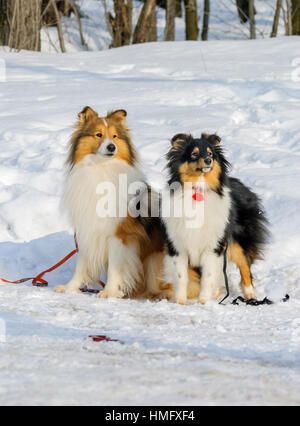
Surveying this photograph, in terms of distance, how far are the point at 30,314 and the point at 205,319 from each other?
3.82 ft

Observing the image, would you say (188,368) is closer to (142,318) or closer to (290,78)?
(142,318)

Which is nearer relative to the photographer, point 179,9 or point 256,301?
point 256,301

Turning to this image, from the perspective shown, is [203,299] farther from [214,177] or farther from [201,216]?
[214,177]

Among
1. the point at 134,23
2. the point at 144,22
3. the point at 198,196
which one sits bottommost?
the point at 198,196

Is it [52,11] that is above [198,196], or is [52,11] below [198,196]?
above

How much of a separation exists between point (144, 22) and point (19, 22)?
357 cm

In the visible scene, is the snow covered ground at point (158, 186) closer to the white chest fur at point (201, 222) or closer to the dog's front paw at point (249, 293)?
the dog's front paw at point (249, 293)

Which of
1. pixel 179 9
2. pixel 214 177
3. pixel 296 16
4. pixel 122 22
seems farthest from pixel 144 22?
pixel 179 9

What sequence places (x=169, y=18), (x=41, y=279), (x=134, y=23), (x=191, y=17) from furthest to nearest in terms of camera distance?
(x=134, y=23) → (x=169, y=18) → (x=191, y=17) → (x=41, y=279)

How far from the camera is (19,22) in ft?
43.5

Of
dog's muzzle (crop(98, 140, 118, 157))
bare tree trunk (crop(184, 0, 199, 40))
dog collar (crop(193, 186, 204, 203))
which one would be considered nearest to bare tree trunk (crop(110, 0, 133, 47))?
bare tree trunk (crop(184, 0, 199, 40))

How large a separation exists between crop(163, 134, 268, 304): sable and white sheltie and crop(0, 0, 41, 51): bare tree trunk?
958cm

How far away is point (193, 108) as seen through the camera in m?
8.84

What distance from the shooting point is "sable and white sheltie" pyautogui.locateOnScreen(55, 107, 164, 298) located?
4887 millimetres
